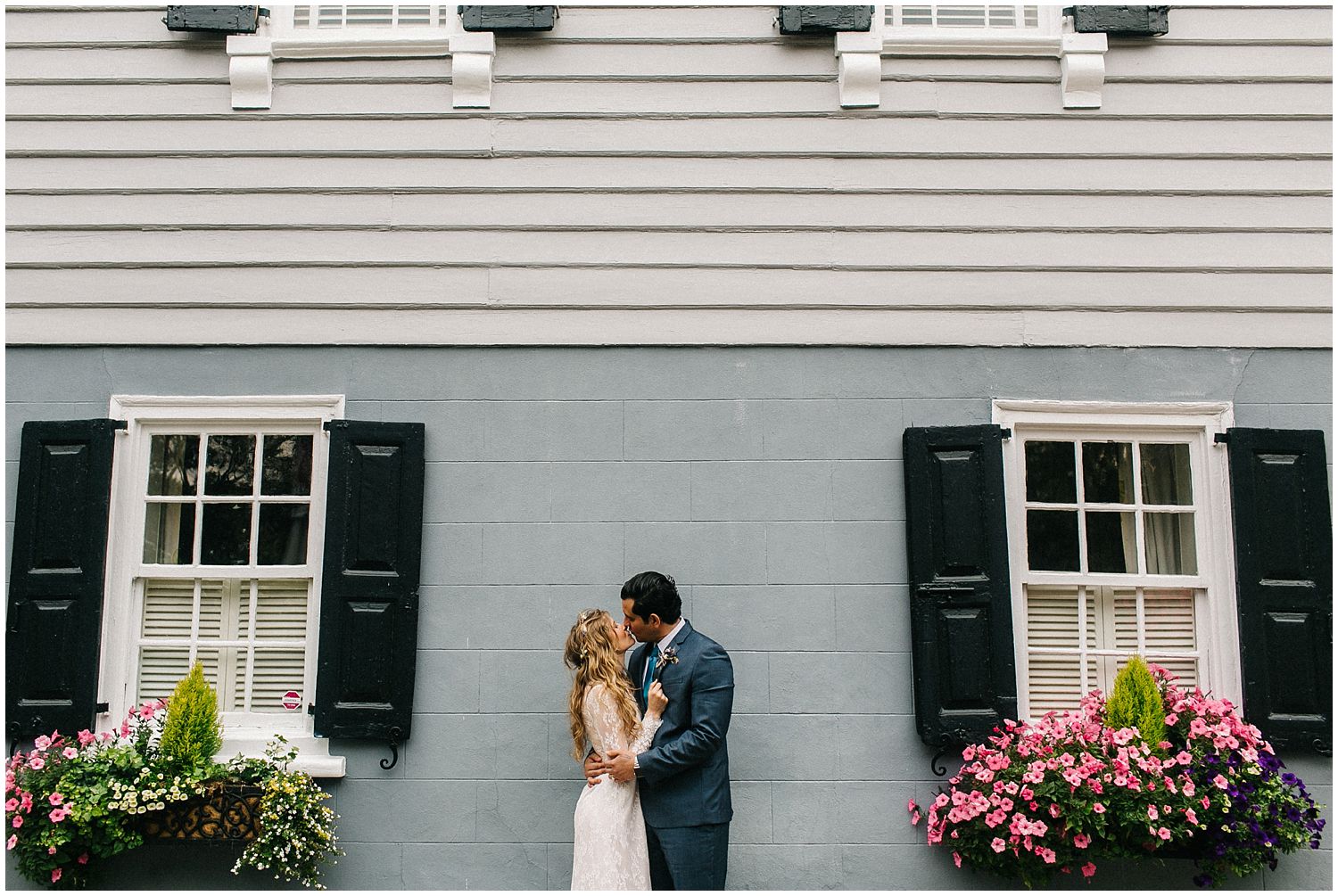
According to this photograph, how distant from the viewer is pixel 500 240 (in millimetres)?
5457

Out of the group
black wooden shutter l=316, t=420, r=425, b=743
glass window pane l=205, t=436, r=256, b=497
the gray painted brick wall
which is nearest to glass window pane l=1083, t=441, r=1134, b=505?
the gray painted brick wall

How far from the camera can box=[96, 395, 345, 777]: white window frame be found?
204 inches

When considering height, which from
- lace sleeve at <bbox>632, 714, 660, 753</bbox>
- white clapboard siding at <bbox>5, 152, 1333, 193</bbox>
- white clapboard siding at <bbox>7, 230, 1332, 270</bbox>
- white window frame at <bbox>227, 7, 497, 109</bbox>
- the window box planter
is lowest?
the window box planter

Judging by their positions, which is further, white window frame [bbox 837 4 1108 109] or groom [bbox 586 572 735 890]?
white window frame [bbox 837 4 1108 109]

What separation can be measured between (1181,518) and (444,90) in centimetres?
437

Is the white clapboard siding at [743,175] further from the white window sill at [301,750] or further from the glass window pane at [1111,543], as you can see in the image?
the white window sill at [301,750]

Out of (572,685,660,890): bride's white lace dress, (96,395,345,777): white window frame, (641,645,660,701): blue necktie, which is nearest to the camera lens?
(572,685,660,890): bride's white lace dress

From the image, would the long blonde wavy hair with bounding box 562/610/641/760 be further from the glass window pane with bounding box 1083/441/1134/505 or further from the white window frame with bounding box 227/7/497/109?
the white window frame with bounding box 227/7/497/109

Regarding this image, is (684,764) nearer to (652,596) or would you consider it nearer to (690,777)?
(690,777)

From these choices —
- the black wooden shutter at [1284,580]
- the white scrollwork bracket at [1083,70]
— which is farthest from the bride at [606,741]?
the white scrollwork bracket at [1083,70]

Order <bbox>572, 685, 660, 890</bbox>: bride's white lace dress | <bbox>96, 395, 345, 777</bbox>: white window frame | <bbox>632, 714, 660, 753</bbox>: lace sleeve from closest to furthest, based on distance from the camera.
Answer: <bbox>572, 685, 660, 890</bbox>: bride's white lace dress, <bbox>632, 714, 660, 753</bbox>: lace sleeve, <bbox>96, 395, 345, 777</bbox>: white window frame

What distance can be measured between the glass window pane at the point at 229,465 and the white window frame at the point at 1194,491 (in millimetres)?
3756

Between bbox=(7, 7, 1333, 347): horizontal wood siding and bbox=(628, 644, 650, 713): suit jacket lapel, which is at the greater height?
bbox=(7, 7, 1333, 347): horizontal wood siding

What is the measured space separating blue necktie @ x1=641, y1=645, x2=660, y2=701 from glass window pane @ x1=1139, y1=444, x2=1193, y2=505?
8.60 ft
